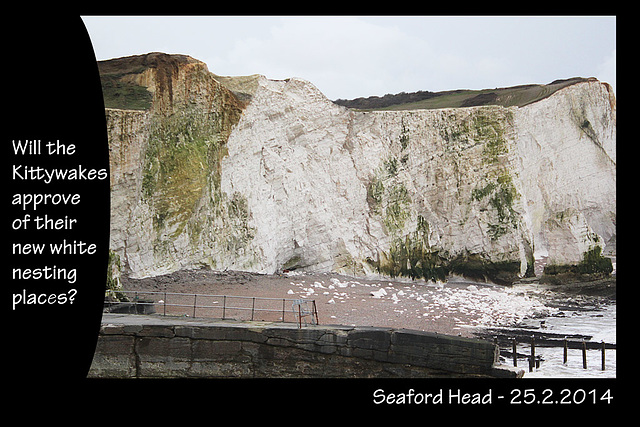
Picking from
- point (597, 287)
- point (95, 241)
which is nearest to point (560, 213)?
point (597, 287)

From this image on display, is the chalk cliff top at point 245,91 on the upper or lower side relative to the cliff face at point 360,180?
upper

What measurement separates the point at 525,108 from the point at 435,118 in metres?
5.59

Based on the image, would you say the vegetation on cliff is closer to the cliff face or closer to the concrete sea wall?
the cliff face

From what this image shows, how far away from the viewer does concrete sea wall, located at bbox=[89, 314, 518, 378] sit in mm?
9078

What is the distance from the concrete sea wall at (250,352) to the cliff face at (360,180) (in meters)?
9.94

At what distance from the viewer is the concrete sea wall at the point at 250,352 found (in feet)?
29.8

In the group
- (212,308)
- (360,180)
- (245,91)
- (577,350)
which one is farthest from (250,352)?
(360,180)

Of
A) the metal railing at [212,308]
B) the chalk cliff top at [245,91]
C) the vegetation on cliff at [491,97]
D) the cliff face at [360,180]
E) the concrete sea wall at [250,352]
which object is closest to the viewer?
the concrete sea wall at [250,352]

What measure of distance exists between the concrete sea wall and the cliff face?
994 centimetres

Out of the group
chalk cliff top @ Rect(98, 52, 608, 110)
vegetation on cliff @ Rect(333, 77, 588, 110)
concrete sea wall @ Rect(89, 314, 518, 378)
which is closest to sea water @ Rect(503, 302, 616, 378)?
concrete sea wall @ Rect(89, 314, 518, 378)

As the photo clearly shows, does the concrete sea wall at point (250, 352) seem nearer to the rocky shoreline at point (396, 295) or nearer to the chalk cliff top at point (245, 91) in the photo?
the rocky shoreline at point (396, 295)

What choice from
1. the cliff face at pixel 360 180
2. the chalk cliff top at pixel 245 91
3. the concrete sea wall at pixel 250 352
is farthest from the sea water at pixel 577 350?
the chalk cliff top at pixel 245 91

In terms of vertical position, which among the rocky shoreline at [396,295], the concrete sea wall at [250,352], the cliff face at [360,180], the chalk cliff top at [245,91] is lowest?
the rocky shoreline at [396,295]

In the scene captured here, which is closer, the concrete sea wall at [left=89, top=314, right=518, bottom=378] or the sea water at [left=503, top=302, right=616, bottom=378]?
the concrete sea wall at [left=89, top=314, right=518, bottom=378]
